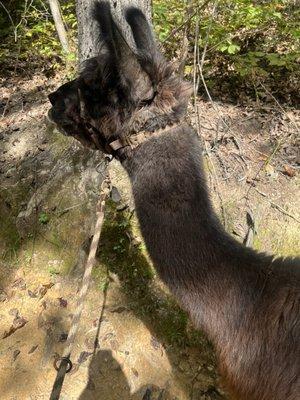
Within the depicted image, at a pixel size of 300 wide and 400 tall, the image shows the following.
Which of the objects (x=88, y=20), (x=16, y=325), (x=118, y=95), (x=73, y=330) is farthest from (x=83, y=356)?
(x=88, y=20)

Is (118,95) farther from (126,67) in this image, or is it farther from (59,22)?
(59,22)

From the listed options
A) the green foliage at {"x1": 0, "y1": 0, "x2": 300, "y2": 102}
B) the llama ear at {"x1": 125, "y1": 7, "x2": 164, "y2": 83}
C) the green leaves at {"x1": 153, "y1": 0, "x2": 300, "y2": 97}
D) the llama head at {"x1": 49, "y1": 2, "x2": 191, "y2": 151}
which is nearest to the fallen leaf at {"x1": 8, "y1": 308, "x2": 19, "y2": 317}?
the llama head at {"x1": 49, "y1": 2, "x2": 191, "y2": 151}

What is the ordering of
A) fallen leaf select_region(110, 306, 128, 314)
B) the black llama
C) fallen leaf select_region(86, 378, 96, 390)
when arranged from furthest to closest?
fallen leaf select_region(110, 306, 128, 314)
fallen leaf select_region(86, 378, 96, 390)
the black llama

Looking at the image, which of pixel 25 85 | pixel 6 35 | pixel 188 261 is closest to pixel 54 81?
pixel 25 85

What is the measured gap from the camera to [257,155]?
4.94m

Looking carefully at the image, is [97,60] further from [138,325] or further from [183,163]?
[138,325]

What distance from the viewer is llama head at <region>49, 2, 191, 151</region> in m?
2.61

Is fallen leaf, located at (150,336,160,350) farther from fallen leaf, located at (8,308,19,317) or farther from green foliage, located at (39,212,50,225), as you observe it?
green foliage, located at (39,212,50,225)

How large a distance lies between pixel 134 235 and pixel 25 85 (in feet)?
12.2

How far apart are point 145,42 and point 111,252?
210 cm

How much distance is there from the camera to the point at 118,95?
2.68m

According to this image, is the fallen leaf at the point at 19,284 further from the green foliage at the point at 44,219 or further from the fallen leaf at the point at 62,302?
the green foliage at the point at 44,219

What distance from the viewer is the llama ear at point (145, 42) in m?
2.77

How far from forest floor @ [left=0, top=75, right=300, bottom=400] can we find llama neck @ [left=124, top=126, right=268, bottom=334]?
134 centimetres
